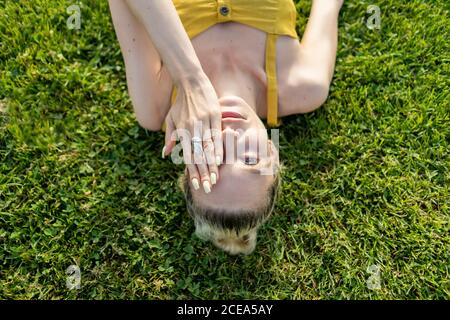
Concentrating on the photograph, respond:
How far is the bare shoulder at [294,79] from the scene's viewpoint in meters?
3.06

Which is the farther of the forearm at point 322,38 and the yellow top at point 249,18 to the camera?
the forearm at point 322,38

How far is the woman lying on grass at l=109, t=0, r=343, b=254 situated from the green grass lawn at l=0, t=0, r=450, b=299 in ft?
0.89

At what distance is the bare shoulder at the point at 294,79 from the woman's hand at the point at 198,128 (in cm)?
64

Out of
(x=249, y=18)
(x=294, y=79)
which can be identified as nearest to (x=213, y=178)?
(x=294, y=79)

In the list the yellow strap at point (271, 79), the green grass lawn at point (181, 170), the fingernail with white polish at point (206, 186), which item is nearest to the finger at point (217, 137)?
the fingernail with white polish at point (206, 186)

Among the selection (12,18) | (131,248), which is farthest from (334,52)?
(12,18)

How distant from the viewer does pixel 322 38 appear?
A: 3268 millimetres

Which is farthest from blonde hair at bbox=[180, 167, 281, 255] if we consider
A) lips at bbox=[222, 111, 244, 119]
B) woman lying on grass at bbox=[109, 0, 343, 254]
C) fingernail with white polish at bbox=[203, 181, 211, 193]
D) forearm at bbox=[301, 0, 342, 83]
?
forearm at bbox=[301, 0, 342, 83]

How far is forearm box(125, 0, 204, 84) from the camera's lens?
265 centimetres

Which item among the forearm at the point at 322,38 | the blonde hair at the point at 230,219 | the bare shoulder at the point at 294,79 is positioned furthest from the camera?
the forearm at the point at 322,38

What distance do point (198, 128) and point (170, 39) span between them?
0.58 metres

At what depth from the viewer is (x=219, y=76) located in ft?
9.84

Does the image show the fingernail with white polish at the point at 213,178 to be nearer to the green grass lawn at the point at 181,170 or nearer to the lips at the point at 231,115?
the lips at the point at 231,115

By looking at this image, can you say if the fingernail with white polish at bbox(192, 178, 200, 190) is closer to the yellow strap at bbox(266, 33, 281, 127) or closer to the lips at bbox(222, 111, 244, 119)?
the lips at bbox(222, 111, 244, 119)
